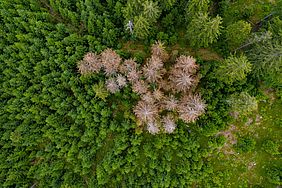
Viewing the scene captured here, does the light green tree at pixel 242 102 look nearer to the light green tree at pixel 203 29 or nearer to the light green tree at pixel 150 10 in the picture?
the light green tree at pixel 203 29

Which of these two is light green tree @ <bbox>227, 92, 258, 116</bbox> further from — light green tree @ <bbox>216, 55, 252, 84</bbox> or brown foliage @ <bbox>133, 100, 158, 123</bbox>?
brown foliage @ <bbox>133, 100, 158, 123</bbox>

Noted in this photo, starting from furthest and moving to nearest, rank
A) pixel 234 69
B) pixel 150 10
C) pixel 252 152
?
1. pixel 252 152
2. pixel 150 10
3. pixel 234 69

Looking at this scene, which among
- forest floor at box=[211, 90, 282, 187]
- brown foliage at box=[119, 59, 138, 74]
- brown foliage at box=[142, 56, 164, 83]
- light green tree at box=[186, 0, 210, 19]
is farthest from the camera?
forest floor at box=[211, 90, 282, 187]

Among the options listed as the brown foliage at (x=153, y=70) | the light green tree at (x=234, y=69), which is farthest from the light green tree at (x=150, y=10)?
the light green tree at (x=234, y=69)

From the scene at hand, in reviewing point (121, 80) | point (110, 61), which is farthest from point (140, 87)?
point (110, 61)

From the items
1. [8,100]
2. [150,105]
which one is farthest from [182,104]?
[8,100]

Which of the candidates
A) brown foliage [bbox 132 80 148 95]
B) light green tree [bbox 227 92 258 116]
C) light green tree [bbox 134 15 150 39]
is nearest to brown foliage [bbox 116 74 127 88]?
brown foliage [bbox 132 80 148 95]

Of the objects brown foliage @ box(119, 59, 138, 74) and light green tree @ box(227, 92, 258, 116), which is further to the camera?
brown foliage @ box(119, 59, 138, 74)

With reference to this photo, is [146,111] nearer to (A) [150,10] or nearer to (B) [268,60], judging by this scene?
(A) [150,10]

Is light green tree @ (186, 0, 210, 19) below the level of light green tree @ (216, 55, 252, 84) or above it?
above
